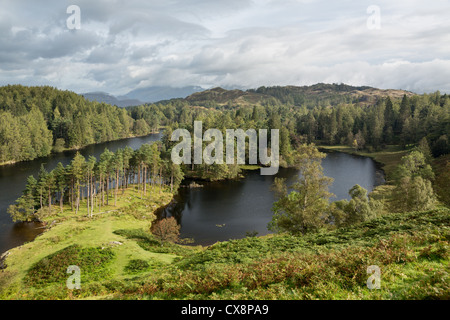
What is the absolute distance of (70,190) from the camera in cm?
5706

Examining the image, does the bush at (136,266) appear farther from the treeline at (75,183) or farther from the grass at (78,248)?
the treeline at (75,183)

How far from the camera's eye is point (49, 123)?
148 meters

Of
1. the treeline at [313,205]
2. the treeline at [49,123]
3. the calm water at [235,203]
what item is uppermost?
the treeline at [49,123]

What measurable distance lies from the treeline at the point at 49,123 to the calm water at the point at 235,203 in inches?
3266

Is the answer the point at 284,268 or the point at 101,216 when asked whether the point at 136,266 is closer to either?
the point at 284,268

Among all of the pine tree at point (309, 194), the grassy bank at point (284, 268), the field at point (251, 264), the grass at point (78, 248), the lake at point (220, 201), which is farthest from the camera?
the lake at point (220, 201)

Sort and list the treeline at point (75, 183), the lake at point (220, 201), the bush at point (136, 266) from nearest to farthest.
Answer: the bush at point (136, 266)
the lake at point (220, 201)
the treeline at point (75, 183)

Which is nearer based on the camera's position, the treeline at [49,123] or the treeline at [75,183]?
the treeline at [75,183]

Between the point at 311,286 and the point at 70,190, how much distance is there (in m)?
60.5

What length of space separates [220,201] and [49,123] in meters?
133

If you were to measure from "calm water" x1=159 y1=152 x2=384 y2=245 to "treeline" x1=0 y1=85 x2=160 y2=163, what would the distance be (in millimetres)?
82953

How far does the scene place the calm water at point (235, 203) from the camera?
49750 millimetres

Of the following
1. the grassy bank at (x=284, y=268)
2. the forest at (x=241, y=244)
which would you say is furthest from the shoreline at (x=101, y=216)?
the grassy bank at (x=284, y=268)

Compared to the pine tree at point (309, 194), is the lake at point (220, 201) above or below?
below
